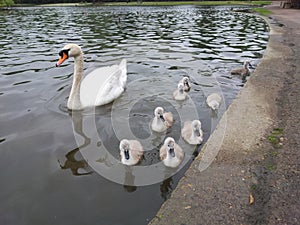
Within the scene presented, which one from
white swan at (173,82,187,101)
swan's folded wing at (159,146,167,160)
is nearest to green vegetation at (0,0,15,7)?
white swan at (173,82,187,101)

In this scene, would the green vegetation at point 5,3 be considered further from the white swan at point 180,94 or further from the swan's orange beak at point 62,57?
the white swan at point 180,94

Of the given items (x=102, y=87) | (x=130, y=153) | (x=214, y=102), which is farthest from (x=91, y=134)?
(x=214, y=102)

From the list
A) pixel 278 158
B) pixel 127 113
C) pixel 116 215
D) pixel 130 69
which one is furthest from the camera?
pixel 130 69

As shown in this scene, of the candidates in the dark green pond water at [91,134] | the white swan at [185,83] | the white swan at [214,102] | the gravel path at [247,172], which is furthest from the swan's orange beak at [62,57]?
the gravel path at [247,172]

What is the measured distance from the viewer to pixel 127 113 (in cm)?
670

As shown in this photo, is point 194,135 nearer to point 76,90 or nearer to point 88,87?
point 76,90

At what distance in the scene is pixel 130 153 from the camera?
15.9ft

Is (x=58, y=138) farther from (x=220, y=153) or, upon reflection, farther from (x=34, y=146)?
(x=220, y=153)

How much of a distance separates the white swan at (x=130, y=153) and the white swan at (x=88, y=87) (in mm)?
2140

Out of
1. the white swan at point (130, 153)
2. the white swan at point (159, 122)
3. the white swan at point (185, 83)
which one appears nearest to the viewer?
the white swan at point (130, 153)

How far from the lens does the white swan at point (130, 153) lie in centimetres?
472

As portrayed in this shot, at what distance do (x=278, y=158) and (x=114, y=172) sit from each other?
246 centimetres

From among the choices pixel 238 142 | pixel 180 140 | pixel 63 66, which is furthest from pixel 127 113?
pixel 63 66

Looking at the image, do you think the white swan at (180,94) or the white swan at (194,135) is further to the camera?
the white swan at (180,94)
